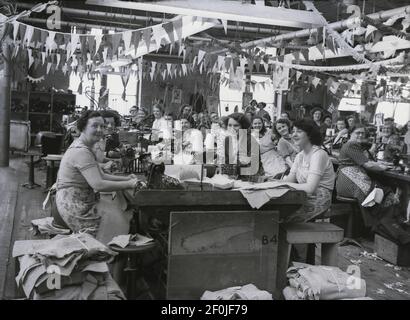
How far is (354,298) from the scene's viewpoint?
2.90 m

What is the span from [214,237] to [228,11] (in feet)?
6.84

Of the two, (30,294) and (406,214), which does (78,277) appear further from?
(406,214)

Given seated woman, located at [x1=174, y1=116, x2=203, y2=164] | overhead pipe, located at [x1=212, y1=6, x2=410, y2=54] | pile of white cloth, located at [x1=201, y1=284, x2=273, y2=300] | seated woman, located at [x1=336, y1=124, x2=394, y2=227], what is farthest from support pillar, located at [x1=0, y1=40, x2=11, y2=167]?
pile of white cloth, located at [x1=201, y1=284, x2=273, y2=300]

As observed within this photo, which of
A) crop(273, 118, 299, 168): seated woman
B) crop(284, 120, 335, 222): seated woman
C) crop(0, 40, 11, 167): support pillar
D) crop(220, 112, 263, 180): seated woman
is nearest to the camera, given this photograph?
crop(284, 120, 335, 222): seated woman

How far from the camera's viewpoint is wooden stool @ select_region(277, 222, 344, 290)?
318cm

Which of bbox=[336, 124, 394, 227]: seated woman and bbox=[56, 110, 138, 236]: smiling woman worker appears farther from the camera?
bbox=[336, 124, 394, 227]: seated woman

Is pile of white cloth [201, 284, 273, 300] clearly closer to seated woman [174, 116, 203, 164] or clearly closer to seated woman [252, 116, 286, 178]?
seated woman [174, 116, 203, 164]

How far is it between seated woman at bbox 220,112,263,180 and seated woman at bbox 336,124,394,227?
Answer: 1.26 metres

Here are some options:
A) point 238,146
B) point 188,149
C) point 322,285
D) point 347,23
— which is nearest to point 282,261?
point 322,285

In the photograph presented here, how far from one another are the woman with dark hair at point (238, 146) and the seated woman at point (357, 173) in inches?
49.6

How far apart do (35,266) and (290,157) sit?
370 centimetres

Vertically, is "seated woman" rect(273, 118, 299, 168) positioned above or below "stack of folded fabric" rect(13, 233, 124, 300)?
above

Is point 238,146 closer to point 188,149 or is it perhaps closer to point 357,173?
point 188,149
